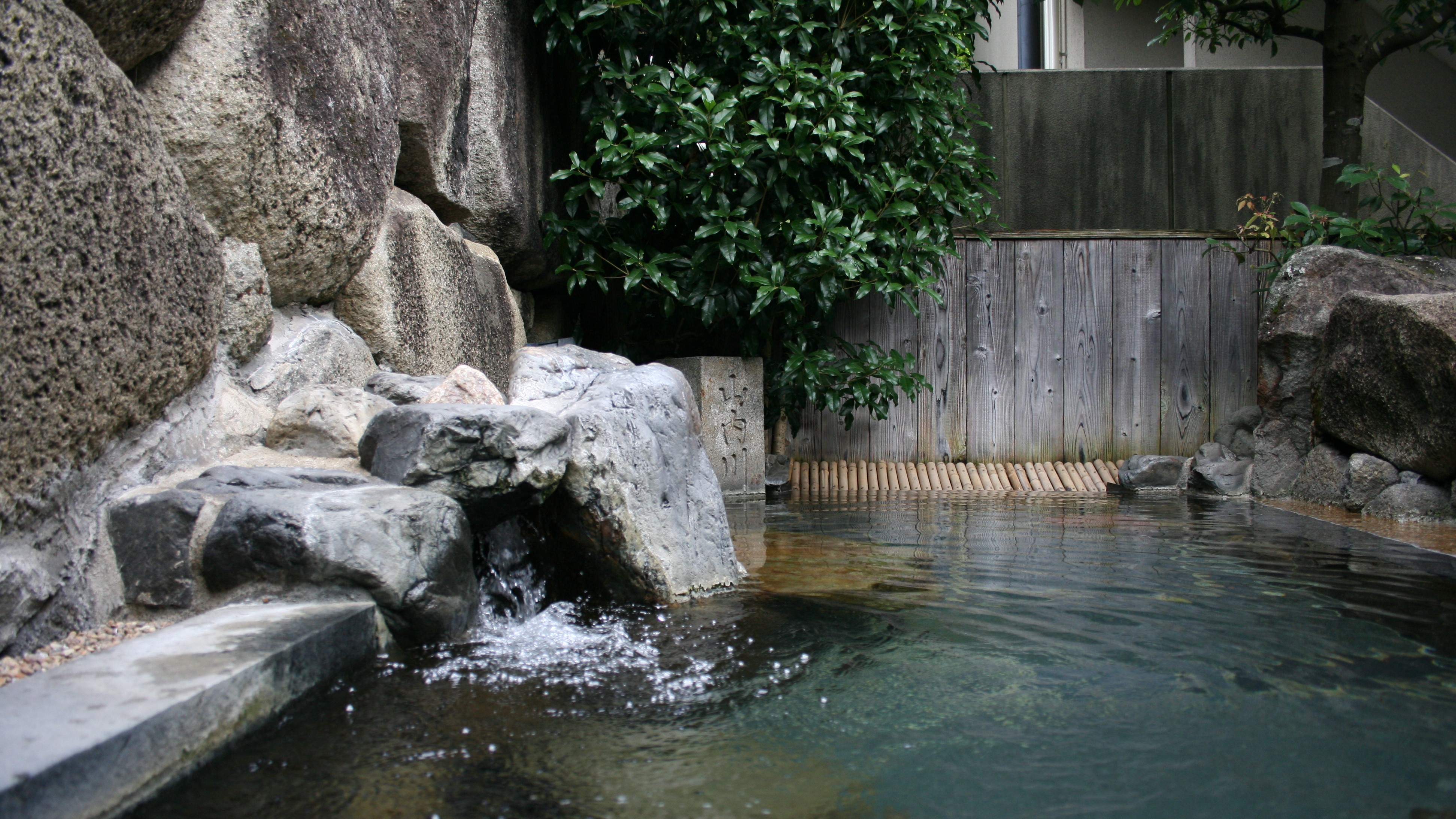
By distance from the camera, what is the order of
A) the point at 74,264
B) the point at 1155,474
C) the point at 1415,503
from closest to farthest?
the point at 74,264, the point at 1415,503, the point at 1155,474

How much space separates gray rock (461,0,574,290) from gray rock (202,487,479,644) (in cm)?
242

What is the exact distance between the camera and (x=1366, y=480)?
450cm

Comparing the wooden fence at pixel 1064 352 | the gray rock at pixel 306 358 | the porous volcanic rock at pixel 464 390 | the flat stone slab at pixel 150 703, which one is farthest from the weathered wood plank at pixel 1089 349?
the flat stone slab at pixel 150 703

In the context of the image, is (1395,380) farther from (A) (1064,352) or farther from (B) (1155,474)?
(A) (1064,352)

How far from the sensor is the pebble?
1564mm

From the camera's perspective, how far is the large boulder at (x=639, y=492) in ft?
8.80

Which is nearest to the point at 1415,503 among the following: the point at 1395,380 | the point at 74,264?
the point at 1395,380

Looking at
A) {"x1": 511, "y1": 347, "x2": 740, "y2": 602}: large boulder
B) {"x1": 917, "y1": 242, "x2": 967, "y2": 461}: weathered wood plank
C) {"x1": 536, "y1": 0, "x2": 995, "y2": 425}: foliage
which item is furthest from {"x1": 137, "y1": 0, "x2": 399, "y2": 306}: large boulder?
{"x1": 917, "y1": 242, "x2": 967, "y2": 461}: weathered wood plank

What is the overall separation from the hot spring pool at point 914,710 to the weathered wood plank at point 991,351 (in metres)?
3.78

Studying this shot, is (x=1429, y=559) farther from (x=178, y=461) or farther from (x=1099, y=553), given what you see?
(x=178, y=461)

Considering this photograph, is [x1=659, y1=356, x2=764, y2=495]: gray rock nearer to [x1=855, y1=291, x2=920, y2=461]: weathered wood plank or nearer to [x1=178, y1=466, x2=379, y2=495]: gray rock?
[x1=855, y1=291, x2=920, y2=461]: weathered wood plank

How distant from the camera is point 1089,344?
22.1ft

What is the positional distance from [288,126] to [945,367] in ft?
16.1

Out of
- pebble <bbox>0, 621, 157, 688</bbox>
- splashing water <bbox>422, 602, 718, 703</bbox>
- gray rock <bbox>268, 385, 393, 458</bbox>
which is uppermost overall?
gray rock <bbox>268, 385, 393, 458</bbox>
